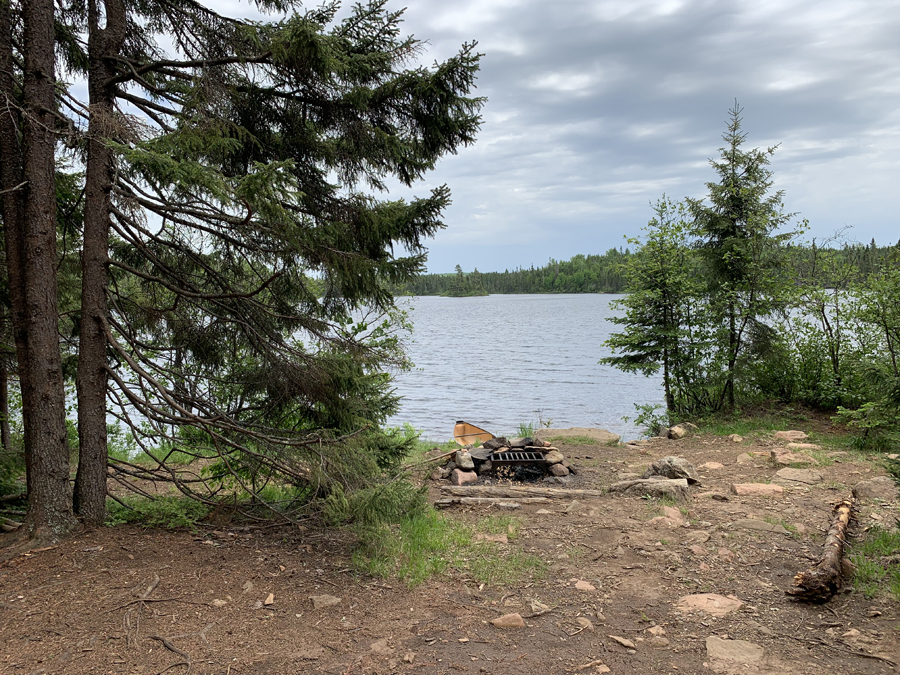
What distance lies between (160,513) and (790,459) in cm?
808

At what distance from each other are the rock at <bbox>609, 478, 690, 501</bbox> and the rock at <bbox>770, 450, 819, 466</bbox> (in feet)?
6.46

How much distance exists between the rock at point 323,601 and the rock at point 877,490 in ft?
18.4

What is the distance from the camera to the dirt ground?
3273 mm

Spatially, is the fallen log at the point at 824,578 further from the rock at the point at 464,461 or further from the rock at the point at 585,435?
the rock at the point at 585,435

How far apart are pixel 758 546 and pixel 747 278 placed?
26.8 feet

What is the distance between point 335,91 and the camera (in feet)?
17.0

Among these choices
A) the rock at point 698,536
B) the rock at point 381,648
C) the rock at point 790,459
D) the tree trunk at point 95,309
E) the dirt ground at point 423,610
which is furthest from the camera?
the rock at point 790,459

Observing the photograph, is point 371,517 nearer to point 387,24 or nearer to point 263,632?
point 263,632

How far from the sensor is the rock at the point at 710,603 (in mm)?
3943

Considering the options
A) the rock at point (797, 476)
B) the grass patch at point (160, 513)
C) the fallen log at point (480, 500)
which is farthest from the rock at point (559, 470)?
the grass patch at point (160, 513)

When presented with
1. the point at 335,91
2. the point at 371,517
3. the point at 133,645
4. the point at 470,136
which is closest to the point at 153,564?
the point at 133,645

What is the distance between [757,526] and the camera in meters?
5.52

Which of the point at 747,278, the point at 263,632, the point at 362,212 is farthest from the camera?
the point at 747,278

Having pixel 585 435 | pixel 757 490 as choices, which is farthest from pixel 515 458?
pixel 585 435
